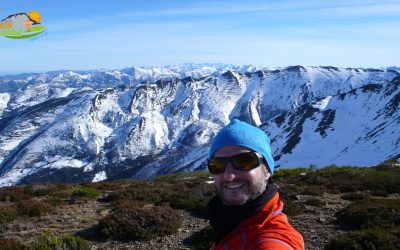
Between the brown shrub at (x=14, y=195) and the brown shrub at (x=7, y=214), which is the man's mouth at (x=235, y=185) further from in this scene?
the brown shrub at (x=14, y=195)

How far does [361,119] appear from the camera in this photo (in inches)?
5935

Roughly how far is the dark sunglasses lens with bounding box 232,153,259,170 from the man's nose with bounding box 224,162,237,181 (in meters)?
0.05

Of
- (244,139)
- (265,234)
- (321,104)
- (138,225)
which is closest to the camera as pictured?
(265,234)

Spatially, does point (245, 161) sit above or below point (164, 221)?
above

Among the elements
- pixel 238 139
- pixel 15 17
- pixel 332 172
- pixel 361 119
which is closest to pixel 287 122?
pixel 361 119

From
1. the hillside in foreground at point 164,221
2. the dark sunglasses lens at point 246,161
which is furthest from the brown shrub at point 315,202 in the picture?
the dark sunglasses lens at point 246,161

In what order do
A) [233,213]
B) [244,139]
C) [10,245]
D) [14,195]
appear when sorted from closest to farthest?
[233,213]
[244,139]
[10,245]
[14,195]

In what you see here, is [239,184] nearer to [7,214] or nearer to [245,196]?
[245,196]

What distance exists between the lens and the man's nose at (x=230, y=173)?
412 cm

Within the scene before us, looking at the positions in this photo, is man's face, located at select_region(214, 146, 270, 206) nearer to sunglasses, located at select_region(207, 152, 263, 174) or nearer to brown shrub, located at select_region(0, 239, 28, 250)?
sunglasses, located at select_region(207, 152, 263, 174)

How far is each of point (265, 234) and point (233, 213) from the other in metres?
0.51

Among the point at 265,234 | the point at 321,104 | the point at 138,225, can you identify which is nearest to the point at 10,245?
the point at 138,225

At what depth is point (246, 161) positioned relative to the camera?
4.17 m

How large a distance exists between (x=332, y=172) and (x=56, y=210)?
20.4 meters
